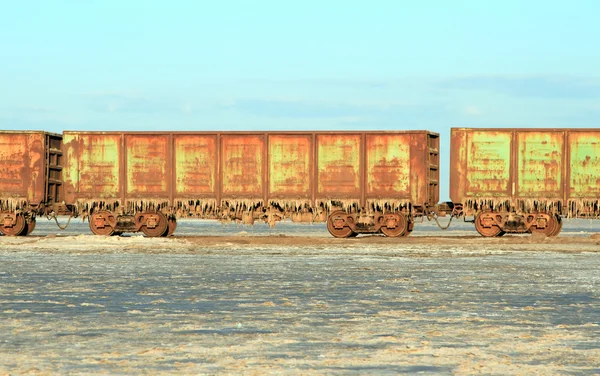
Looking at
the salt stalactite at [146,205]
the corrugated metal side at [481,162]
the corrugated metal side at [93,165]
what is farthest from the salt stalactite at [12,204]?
the corrugated metal side at [481,162]

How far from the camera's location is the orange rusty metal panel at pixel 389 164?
26016mm

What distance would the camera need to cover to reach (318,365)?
24.5 ft

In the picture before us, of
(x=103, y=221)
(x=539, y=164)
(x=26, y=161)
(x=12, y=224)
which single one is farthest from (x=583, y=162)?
(x=12, y=224)

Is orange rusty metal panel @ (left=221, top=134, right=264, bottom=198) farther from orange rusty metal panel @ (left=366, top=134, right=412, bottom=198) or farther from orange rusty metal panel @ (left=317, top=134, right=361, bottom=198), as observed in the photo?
orange rusty metal panel @ (left=366, top=134, right=412, bottom=198)

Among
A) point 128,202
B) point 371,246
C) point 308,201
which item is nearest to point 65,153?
point 128,202

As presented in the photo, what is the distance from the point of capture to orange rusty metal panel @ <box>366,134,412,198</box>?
26016 millimetres

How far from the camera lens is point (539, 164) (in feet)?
85.6

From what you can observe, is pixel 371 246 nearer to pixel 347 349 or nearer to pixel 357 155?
pixel 357 155

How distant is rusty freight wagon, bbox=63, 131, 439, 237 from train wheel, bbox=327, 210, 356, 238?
3 centimetres

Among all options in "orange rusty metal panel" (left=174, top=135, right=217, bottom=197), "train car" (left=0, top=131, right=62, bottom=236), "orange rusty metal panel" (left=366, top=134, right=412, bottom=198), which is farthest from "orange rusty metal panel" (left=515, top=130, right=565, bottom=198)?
"train car" (left=0, top=131, right=62, bottom=236)

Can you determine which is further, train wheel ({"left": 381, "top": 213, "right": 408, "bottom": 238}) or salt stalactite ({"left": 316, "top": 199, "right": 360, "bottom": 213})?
train wheel ({"left": 381, "top": 213, "right": 408, "bottom": 238})

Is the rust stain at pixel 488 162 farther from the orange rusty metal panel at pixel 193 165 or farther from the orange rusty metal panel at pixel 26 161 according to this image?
the orange rusty metal panel at pixel 26 161

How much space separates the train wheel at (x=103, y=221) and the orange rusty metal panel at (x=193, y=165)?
2.22m

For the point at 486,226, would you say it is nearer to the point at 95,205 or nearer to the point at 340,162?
the point at 340,162
